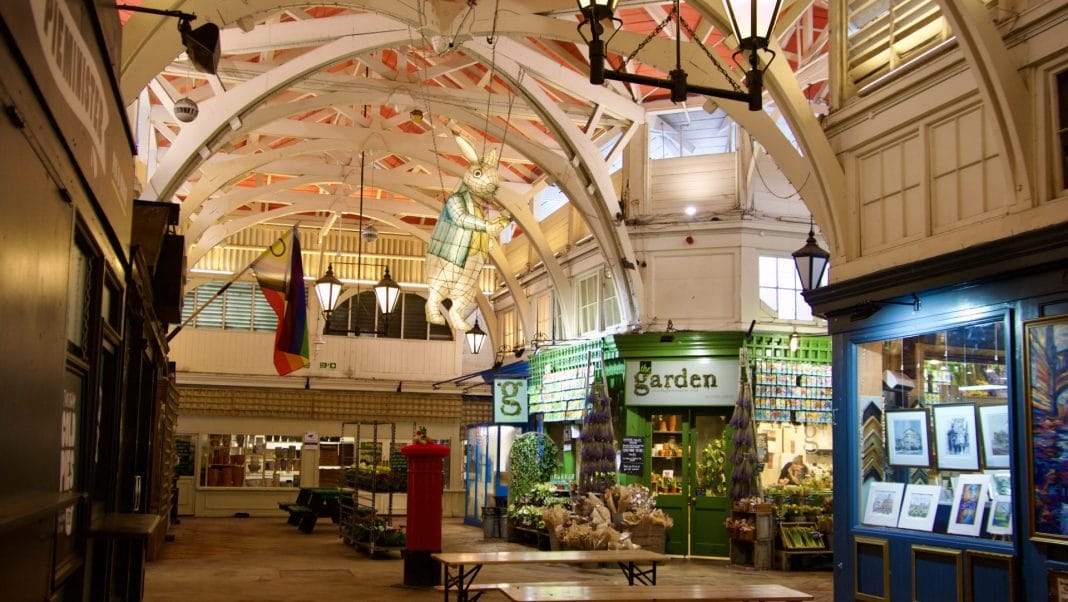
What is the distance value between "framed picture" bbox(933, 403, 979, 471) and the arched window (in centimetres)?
2029

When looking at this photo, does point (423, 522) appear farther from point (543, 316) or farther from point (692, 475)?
point (543, 316)

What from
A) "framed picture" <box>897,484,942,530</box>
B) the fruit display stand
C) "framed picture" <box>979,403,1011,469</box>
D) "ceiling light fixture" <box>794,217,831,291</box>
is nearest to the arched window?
the fruit display stand

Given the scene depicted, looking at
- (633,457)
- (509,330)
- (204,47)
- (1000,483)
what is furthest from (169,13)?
(509,330)

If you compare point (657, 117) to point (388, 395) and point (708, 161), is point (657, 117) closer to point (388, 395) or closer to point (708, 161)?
point (708, 161)

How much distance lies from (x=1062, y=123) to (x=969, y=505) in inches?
122

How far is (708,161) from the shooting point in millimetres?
17828

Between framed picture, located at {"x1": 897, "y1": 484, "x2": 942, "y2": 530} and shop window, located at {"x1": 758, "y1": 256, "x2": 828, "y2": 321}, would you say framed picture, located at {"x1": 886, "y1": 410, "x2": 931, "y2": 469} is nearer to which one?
framed picture, located at {"x1": 897, "y1": 484, "x2": 942, "y2": 530}

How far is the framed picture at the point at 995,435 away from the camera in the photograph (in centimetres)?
829

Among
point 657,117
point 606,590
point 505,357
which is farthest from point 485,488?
point 606,590

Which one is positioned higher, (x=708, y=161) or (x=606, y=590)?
(x=708, y=161)

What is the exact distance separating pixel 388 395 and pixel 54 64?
25.4 m

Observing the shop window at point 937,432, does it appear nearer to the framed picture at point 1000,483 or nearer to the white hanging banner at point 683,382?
the framed picture at point 1000,483

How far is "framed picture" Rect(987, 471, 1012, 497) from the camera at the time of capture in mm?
8258

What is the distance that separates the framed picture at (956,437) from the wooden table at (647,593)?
5.87ft
